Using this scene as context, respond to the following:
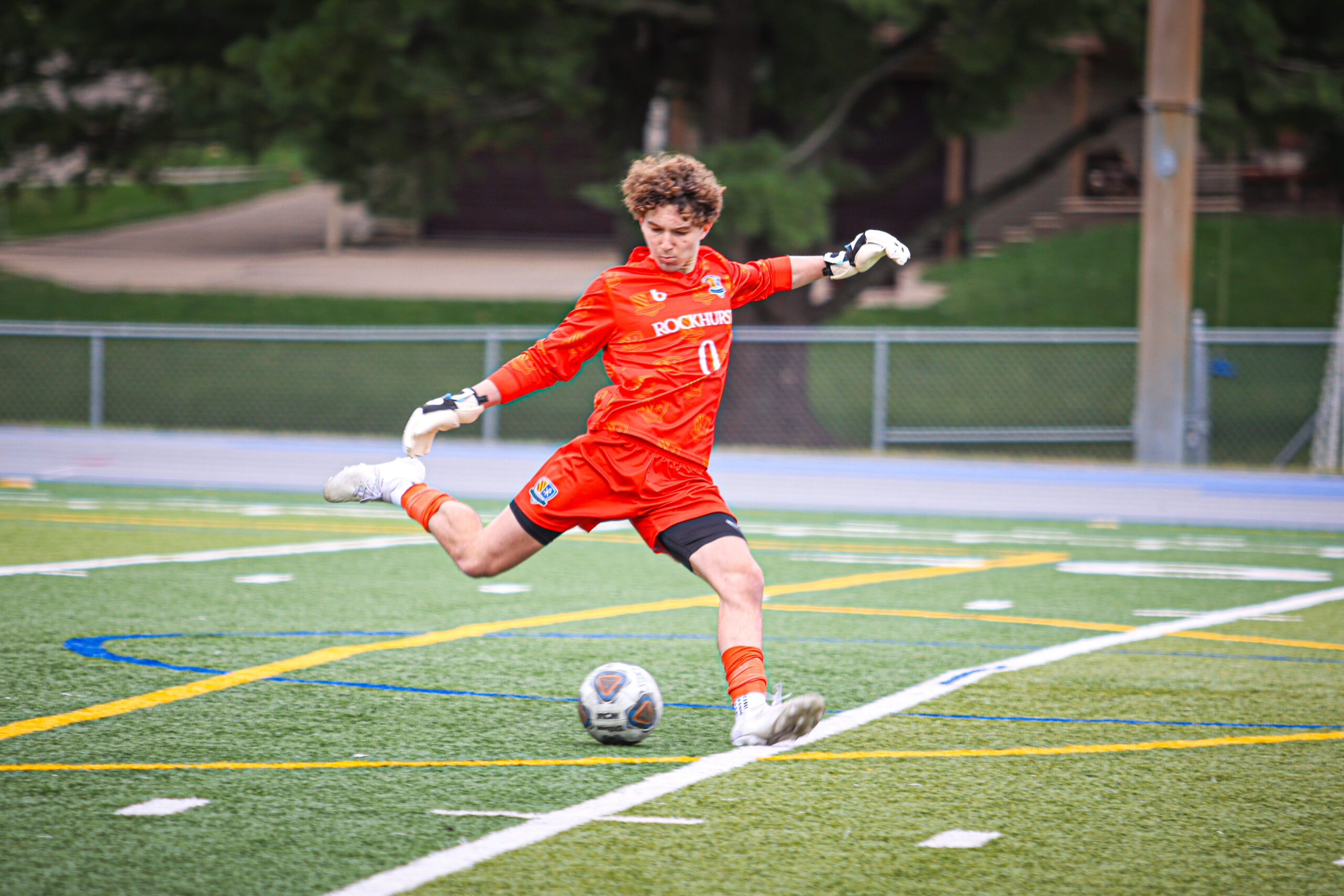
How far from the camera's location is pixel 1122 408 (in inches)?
769

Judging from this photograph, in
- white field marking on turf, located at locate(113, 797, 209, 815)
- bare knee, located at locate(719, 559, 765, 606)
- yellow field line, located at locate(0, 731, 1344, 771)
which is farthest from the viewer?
bare knee, located at locate(719, 559, 765, 606)

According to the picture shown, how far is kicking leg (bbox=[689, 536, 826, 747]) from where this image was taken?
4.66 metres

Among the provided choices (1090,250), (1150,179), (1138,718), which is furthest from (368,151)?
(1138,718)

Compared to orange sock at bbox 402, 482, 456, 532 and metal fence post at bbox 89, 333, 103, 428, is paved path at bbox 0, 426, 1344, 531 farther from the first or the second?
orange sock at bbox 402, 482, 456, 532

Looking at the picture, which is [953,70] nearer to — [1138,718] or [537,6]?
[537,6]

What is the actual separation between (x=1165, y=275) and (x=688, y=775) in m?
12.2

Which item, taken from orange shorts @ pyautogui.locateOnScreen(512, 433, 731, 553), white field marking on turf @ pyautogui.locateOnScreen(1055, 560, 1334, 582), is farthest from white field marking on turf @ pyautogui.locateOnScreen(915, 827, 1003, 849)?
white field marking on turf @ pyautogui.locateOnScreen(1055, 560, 1334, 582)

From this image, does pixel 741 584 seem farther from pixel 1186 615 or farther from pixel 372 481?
pixel 1186 615

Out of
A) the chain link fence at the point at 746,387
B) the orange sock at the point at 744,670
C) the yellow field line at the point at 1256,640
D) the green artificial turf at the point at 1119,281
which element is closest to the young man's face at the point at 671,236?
the orange sock at the point at 744,670

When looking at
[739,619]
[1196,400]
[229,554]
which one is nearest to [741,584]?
[739,619]

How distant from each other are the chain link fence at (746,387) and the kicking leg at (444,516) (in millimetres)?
10435

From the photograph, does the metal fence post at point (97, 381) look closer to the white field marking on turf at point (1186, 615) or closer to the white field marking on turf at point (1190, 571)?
the white field marking on turf at point (1190, 571)

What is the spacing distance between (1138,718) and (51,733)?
3.72 metres

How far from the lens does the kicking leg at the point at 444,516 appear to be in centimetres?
512
